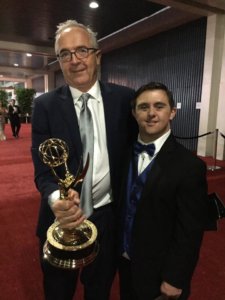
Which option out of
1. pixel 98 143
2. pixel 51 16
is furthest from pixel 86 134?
pixel 51 16

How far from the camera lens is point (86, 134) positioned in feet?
4.92

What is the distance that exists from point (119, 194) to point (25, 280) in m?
1.61

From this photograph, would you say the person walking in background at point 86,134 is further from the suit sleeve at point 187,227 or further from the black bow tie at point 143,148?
the suit sleeve at point 187,227

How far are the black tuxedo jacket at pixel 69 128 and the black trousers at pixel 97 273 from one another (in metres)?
0.16

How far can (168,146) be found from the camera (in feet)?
4.74

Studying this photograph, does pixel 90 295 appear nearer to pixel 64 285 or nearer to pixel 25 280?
pixel 64 285

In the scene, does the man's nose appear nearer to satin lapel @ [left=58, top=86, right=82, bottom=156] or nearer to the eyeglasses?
the eyeglasses

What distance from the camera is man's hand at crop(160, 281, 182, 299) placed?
54.3 inches

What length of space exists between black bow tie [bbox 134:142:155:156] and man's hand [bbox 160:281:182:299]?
67 centimetres

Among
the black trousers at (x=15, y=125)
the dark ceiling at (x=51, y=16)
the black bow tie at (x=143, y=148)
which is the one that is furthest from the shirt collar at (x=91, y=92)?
the black trousers at (x=15, y=125)

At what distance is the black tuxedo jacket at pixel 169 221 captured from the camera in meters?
1.35

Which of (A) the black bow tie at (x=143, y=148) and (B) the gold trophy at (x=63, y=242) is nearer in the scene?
(B) the gold trophy at (x=63, y=242)

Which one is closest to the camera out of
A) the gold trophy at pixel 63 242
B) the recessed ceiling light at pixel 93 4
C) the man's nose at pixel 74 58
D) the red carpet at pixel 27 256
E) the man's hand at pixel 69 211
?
the man's hand at pixel 69 211

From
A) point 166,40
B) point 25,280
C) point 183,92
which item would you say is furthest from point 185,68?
point 25,280
